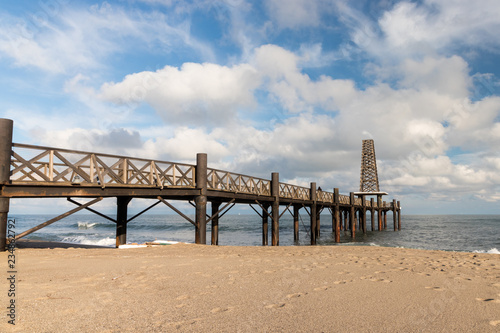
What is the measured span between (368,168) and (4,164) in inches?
2248

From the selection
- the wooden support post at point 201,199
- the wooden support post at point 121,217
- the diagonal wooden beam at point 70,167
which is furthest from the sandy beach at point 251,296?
the wooden support post at point 121,217

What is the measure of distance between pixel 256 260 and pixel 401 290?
4129mm

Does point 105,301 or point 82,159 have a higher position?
point 82,159

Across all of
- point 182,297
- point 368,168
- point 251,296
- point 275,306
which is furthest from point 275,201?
point 368,168

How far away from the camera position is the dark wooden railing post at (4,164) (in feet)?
30.6

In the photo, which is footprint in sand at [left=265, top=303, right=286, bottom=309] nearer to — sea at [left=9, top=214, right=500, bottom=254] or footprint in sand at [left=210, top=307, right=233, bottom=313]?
footprint in sand at [left=210, top=307, right=233, bottom=313]

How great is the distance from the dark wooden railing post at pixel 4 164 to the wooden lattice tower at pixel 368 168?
54.6m

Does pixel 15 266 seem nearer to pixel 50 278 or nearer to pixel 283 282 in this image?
pixel 50 278

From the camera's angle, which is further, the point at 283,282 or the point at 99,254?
the point at 99,254

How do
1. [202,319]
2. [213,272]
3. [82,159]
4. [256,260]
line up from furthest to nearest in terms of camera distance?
1. [82,159]
2. [256,260]
3. [213,272]
4. [202,319]

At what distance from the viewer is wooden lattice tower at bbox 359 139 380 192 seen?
57.2m

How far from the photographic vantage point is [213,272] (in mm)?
7152

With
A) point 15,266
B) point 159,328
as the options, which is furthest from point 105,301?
point 15,266

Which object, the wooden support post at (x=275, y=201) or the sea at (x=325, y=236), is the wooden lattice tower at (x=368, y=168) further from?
the wooden support post at (x=275, y=201)
